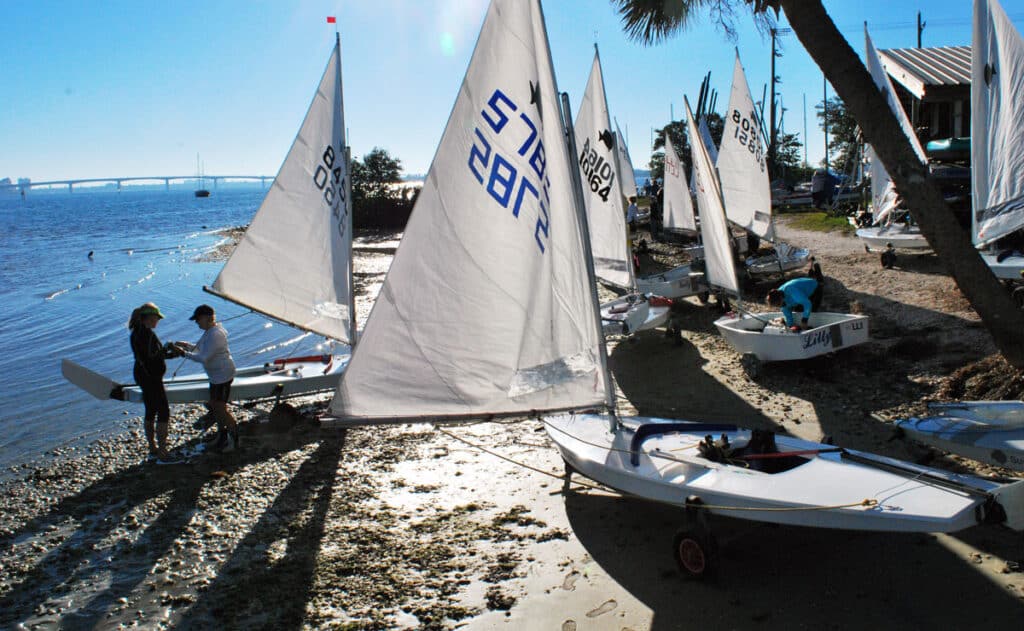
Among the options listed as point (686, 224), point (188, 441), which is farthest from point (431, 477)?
point (686, 224)

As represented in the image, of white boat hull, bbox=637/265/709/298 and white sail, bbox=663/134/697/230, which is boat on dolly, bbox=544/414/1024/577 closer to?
white boat hull, bbox=637/265/709/298

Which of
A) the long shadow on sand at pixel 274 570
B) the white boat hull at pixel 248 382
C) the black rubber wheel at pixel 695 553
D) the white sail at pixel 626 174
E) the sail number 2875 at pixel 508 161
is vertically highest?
the white sail at pixel 626 174

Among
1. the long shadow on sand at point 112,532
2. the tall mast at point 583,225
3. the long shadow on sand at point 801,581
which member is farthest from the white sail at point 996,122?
the long shadow on sand at point 112,532

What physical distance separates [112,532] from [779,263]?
1493cm

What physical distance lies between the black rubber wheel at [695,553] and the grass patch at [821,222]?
2212 centimetres

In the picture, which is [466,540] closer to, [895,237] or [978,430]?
[978,430]

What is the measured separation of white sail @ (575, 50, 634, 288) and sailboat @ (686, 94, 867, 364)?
159cm

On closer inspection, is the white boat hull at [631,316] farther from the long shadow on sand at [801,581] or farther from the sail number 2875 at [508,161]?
the sail number 2875 at [508,161]

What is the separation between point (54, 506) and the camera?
8258mm

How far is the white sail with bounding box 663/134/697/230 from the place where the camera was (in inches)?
850

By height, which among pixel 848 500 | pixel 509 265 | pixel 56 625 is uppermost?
pixel 509 265

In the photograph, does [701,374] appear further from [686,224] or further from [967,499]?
[686,224]

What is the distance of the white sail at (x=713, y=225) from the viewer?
11727mm

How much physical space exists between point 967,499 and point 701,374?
6818mm
